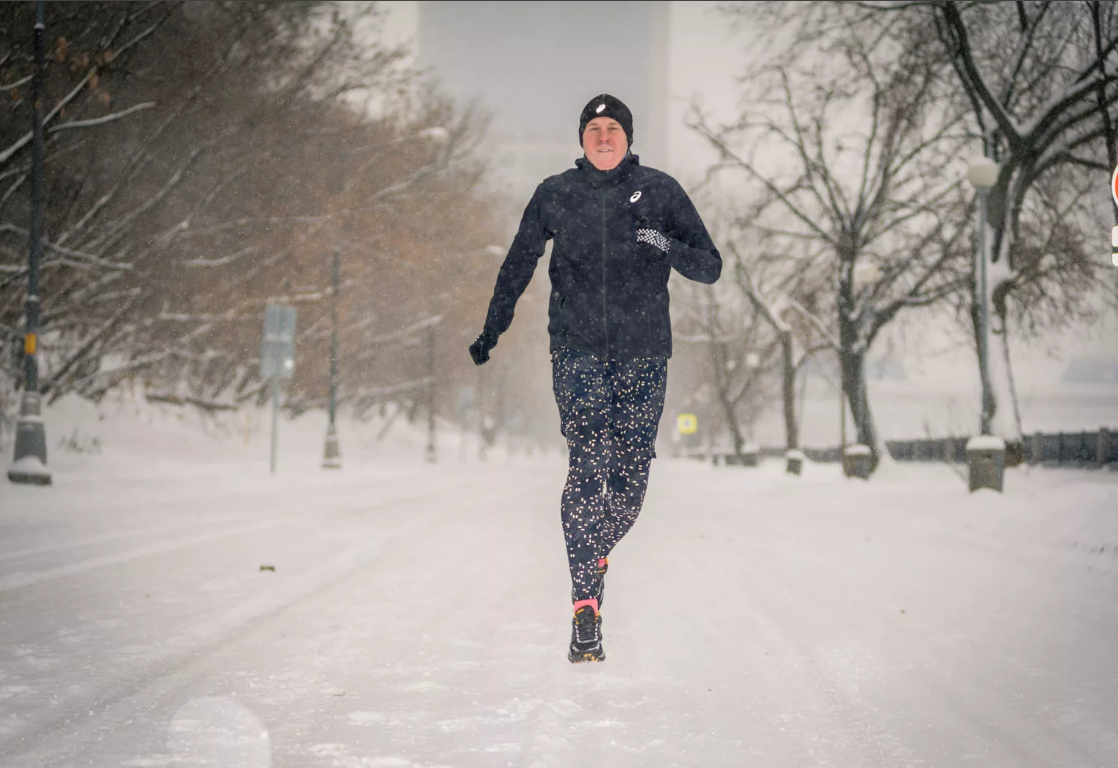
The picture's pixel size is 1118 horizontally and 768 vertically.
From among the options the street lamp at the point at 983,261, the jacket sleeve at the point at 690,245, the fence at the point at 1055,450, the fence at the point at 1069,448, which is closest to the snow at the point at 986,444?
the street lamp at the point at 983,261

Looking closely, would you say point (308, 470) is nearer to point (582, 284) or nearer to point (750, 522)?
point (750, 522)

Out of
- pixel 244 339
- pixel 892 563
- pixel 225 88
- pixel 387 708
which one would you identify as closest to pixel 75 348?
pixel 244 339

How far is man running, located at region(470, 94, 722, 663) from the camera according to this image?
149 inches

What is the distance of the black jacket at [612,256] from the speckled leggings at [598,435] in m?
0.09

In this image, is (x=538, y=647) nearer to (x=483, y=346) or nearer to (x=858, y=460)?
(x=483, y=346)

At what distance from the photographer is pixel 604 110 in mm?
3795

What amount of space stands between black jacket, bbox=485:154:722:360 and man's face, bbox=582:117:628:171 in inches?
1.6

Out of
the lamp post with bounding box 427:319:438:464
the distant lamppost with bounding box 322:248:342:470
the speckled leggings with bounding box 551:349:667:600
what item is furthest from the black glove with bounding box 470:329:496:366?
the lamp post with bounding box 427:319:438:464

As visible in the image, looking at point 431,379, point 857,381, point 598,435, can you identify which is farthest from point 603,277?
point 431,379

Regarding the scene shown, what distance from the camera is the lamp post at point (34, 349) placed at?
12.0m

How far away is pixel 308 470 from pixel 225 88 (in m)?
9.05

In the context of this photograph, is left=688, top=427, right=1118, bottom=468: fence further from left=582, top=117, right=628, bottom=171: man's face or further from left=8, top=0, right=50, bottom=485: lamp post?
left=8, top=0, right=50, bottom=485: lamp post

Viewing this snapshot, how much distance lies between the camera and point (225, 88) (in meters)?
18.0

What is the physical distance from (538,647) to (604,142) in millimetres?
2159
